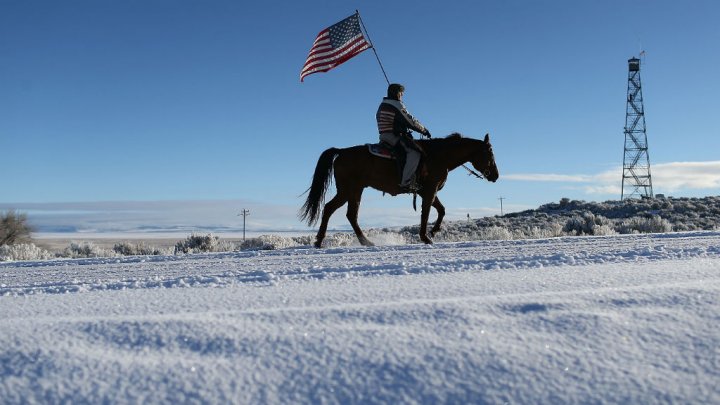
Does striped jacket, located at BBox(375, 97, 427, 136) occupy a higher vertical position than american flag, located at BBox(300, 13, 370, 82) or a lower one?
lower

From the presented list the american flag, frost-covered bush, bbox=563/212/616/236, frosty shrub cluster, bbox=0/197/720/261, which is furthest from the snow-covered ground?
frost-covered bush, bbox=563/212/616/236

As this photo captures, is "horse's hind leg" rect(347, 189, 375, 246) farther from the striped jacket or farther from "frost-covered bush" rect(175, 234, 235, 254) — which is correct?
"frost-covered bush" rect(175, 234, 235, 254)

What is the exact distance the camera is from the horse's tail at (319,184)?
33.3ft

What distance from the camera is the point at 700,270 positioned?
345 cm

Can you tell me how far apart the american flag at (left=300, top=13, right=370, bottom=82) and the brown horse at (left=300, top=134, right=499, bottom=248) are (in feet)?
9.18

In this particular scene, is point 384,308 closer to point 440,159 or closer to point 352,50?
point 440,159

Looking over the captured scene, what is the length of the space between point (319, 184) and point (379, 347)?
8284 mm

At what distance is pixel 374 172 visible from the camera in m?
9.80

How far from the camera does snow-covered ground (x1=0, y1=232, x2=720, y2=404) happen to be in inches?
68.6

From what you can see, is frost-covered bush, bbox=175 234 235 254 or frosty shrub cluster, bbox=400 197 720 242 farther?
frosty shrub cluster, bbox=400 197 720 242

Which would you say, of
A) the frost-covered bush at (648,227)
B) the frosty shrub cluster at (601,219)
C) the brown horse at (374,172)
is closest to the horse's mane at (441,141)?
the brown horse at (374,172)

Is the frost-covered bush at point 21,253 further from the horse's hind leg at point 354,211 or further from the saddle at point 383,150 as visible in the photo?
the saddle at point 383,150

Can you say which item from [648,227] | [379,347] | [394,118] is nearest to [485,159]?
[394,118]

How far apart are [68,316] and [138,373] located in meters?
0.85
